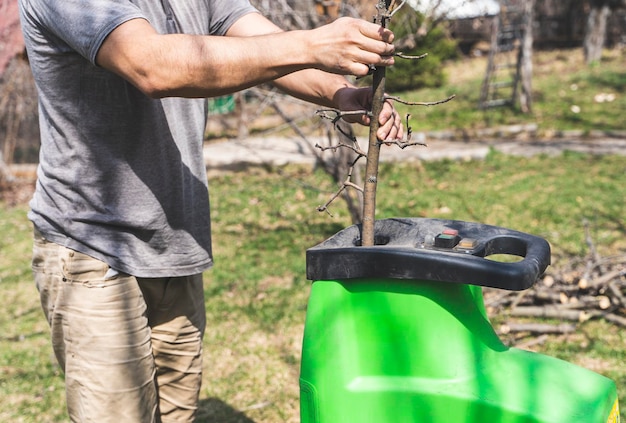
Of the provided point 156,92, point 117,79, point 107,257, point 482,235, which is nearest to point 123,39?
point 156,92

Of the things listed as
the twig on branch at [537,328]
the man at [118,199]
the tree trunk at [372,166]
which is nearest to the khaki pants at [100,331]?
the man at [118,199]

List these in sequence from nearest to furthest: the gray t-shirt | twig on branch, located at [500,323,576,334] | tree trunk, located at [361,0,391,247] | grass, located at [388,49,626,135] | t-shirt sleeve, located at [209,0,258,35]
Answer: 1. tree trunk, located at [361,0,391,247]
2. the gray t-shirt
3. t-shirt sleeve, located at [209,0,258,35]
4. twig on branch, located at [500,323,576,334]
5. grass, located at [388,49,626,135]

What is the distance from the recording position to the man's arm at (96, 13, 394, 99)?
4.41ft

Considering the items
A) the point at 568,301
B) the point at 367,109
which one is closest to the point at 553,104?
the point at 568,301

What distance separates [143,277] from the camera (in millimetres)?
1854

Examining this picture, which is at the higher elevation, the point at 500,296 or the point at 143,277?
the point at 143,277

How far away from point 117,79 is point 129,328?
0.66m

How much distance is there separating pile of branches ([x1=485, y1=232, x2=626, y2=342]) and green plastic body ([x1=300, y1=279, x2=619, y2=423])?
7.79 ft

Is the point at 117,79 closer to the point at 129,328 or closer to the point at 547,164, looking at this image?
the point at 129,328

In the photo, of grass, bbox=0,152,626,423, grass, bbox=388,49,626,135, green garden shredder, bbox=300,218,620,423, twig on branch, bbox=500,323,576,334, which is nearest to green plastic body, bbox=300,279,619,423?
green garden shredder, bbox=300,218,620,423

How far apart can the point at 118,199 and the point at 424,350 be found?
35.8 inches

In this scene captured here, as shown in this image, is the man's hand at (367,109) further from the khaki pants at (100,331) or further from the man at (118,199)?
the khaki pants at (100,331)

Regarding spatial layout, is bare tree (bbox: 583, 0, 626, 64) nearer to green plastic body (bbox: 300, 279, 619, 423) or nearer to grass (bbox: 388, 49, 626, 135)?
grass (bbox: 388, 49, 626, 135)

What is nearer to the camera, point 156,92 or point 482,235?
point 156,92
